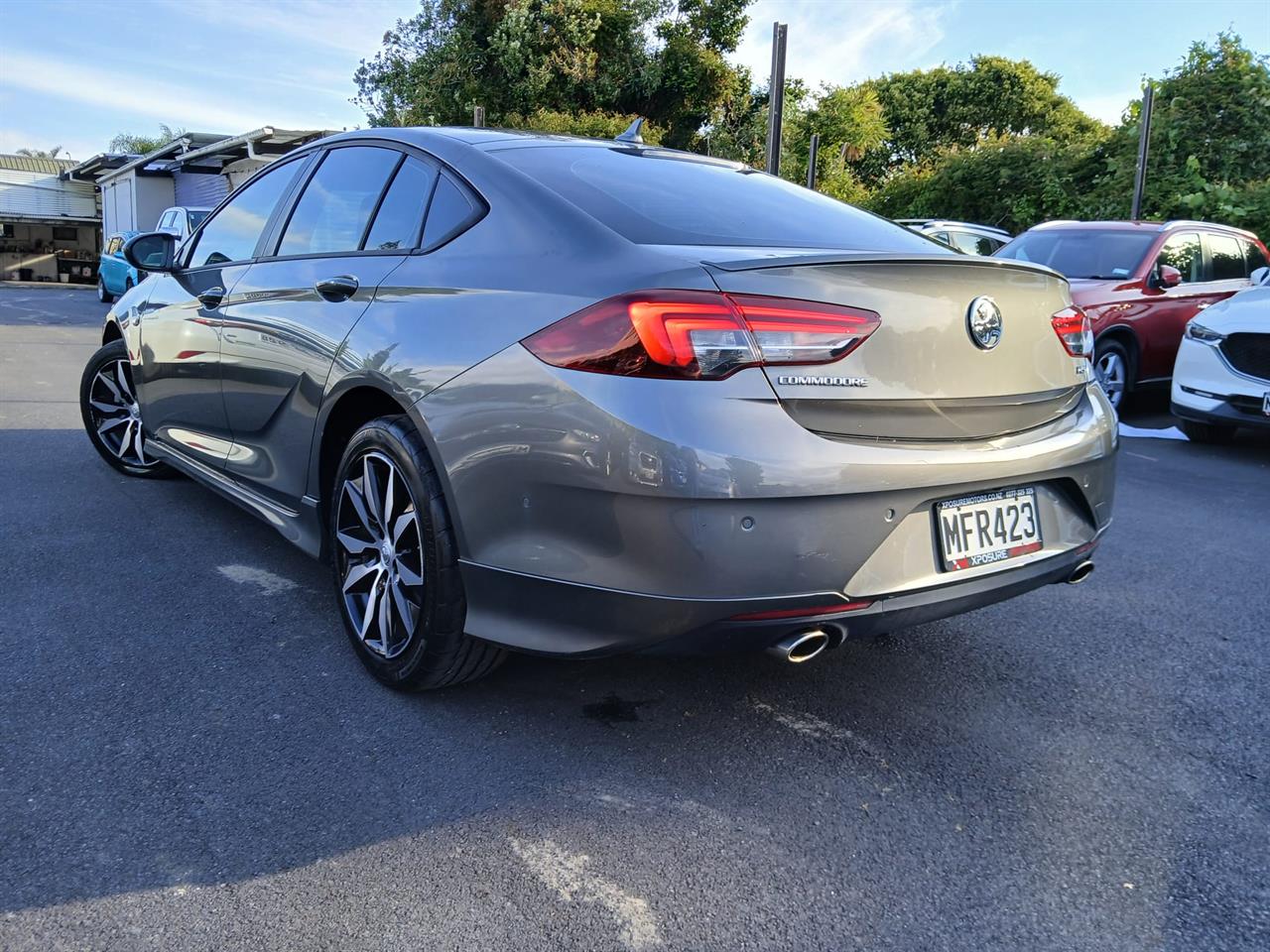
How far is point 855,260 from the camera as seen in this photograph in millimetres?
2344

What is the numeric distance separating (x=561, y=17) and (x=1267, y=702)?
75.6 feet

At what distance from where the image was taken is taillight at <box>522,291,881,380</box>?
2129 mm

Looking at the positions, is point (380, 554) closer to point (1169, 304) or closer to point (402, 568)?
point (402, 568)

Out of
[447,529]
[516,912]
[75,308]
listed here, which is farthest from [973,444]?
[75,308]

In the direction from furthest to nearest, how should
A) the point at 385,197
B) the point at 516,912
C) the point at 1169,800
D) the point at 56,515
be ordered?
the point at 56,515
the point at 385,197
the point at 1169,800
the point at 516,912

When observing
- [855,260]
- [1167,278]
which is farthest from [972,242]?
[855,260]

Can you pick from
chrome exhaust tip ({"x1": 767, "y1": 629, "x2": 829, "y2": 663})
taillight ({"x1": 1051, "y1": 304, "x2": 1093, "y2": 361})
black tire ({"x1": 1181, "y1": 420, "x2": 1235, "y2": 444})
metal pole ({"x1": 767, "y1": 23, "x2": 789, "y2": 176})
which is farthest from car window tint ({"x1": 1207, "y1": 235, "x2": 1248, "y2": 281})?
chrome exhaust tip ({"x1": 767, "y1": 629, "x2": 829, "y2": 663})

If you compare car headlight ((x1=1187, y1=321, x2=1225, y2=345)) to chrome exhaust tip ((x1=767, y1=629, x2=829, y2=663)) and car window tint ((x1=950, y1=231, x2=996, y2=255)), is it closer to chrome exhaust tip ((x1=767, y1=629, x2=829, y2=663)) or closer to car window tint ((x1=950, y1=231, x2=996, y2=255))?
car window tint ((x1=950, y1=231, x2=996, y2=255))

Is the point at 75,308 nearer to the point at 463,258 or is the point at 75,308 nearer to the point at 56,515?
the point at 56,515

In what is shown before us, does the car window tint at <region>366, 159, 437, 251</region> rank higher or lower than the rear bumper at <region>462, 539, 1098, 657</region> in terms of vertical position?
higher

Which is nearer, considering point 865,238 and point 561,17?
point 865,238

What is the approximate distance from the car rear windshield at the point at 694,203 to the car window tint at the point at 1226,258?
24.6 feet

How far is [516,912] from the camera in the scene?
1.96 m

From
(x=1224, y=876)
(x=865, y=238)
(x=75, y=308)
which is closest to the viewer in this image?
(x=1224, y=876)
